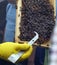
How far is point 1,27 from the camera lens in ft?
5.83

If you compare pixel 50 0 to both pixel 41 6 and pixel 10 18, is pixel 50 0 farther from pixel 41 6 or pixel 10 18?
pixel 10 18

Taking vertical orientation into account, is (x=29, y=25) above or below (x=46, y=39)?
above

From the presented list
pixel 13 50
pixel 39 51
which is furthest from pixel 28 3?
pixel 13 50

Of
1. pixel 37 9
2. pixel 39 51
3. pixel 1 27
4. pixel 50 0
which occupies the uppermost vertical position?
pixel 50 0

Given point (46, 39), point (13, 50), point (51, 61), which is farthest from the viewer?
point (46, 39)

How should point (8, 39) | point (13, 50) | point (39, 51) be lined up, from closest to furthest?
1. point (13, 50)
2. point (8, 39)
3. point (39, 51)

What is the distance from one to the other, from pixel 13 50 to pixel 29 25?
474mm

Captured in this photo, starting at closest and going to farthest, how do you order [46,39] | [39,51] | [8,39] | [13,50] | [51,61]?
[51,61], [13,50], [46,39], [8,39], [39,51]

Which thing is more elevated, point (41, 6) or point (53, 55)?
point (41, 6)

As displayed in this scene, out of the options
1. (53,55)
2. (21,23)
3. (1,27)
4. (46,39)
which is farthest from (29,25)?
(53,55)

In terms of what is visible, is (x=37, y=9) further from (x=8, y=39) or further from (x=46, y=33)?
(x=8, y=39)

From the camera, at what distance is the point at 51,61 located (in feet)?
0.94

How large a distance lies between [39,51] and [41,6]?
0.53m

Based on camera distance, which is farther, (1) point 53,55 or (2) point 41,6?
(2) point 41,6
